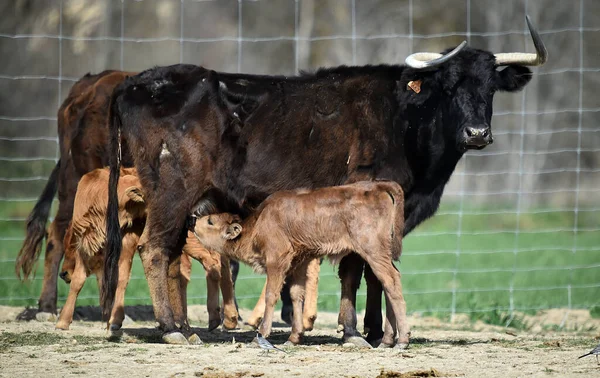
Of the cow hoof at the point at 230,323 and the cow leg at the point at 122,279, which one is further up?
the cow leg at the point at 122,279

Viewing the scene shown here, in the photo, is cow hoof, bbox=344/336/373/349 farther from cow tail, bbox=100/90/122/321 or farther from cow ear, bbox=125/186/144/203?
cow ear, bbox=125/186/144/203

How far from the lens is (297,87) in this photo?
926 centimetres

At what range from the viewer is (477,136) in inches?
341

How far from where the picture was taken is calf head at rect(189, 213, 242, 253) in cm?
863

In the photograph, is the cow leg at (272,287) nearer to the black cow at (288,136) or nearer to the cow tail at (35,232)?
the black cow at (288,136)

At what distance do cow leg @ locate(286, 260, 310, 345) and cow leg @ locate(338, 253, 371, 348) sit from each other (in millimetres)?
375

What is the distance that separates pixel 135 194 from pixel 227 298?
132 centimetres

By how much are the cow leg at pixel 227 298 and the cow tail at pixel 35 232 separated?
2841 millimetres

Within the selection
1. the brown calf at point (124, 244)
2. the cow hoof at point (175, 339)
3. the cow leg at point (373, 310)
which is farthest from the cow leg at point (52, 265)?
the cow leg at point (373, 310)

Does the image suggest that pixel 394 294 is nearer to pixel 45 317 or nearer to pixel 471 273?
pixel 45 317

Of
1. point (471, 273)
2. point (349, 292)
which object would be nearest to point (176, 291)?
point (349, 292)

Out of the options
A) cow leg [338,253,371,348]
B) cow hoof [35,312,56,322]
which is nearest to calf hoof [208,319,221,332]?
cow leg [338,253,371,348]

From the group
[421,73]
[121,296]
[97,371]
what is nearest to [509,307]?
[421,73]

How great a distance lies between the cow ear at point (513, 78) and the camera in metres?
9.60
